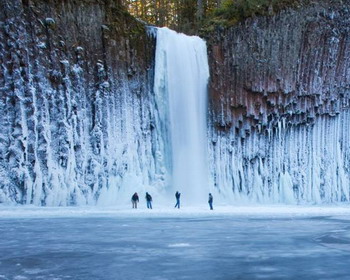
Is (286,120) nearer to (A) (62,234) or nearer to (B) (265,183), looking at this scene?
(B) (265,183)

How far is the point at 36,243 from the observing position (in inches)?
402

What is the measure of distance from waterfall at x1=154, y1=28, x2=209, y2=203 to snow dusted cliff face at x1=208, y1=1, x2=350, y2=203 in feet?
2.68

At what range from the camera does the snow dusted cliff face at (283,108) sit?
3269cm


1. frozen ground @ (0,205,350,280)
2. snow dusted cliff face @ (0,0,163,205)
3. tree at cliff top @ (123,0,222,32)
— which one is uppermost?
tree at cliff top @ (123,0,222,32)

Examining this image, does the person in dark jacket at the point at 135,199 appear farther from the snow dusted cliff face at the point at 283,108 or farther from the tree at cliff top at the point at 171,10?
the tree at cliff top at the point at 171,10

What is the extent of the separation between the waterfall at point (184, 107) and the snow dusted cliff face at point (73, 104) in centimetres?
111

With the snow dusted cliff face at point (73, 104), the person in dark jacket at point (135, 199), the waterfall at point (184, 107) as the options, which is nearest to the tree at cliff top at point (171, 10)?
the waterfall at point (184, 107)

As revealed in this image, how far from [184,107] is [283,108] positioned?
6.84 metres

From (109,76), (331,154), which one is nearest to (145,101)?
(109,76)

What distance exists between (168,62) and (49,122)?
982cm

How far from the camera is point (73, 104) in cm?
2809

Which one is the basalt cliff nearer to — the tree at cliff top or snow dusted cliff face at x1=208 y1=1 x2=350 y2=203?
snow dusted cliff face at x1=208 y1=1 x2=350 y2=203

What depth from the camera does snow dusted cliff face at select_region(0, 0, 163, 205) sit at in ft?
85.0

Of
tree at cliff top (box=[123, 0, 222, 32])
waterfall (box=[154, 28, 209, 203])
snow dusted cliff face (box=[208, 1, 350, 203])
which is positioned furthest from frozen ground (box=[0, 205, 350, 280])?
tree at cliff top (box=[123, 0, 222, 32])
